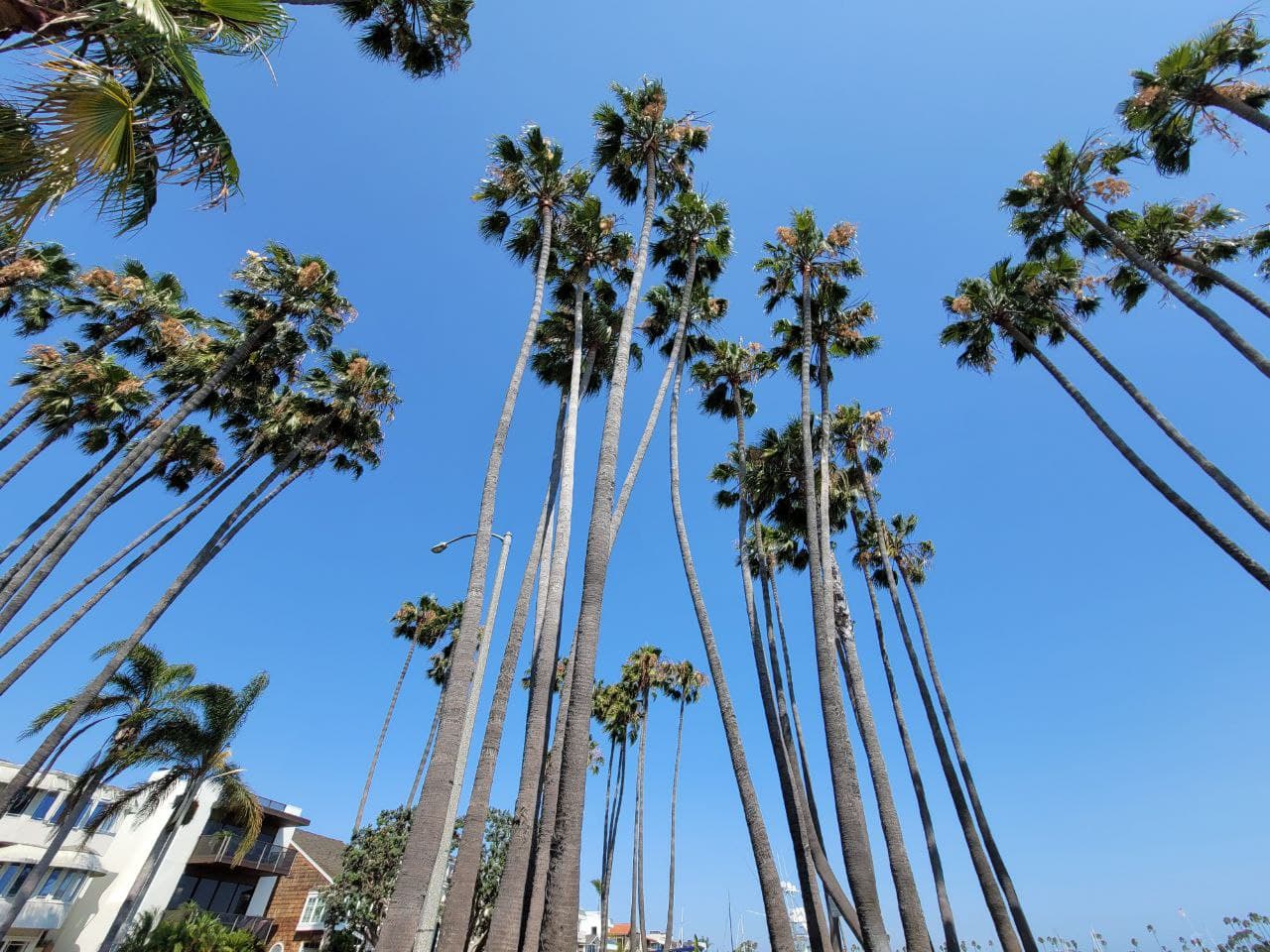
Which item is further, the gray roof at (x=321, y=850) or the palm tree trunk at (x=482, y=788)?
the gray roof at (x=321, y=850)

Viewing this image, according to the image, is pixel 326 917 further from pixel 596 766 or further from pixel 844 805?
pixel 844 805

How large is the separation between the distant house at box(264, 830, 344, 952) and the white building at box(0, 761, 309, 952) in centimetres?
67

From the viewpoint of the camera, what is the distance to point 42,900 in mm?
25312

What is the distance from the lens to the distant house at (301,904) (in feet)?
107

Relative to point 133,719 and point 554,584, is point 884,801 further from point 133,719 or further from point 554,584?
point 133,719

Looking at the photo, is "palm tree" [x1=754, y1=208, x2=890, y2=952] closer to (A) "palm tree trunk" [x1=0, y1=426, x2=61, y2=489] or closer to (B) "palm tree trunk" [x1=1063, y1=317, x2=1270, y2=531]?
(B) "palm tree trunk" [x1=1063, y1=317, x2=1270, y2=531]

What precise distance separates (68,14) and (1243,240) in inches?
966

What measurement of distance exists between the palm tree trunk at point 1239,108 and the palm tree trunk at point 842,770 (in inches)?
471

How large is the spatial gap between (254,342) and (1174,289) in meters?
26.1

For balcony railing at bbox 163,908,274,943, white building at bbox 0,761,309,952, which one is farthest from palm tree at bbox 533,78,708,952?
balcony railing at bbox 163,908,274,943

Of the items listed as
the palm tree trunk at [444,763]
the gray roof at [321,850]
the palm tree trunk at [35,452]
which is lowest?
the palm tree trunk at [444,763]

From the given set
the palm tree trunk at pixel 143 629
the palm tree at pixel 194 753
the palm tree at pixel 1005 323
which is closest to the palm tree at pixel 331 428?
the palm tree trunk at pixel 143 629

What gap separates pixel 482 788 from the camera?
38.2 feet

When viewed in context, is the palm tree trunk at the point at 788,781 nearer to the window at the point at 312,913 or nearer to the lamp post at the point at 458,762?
the lamp post at the point at 458,762
